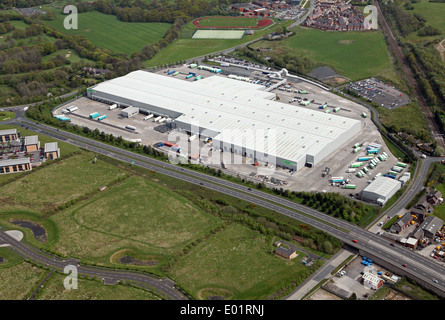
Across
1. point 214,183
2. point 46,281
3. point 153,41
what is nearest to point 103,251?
point 46,281

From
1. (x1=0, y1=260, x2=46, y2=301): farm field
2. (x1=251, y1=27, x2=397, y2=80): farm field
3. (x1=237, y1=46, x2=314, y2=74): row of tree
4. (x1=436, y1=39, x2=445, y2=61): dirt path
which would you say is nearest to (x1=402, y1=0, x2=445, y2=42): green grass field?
(x1=436, y1=39, x2=445, y2=61): dirt path

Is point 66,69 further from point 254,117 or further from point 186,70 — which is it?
point 254,117

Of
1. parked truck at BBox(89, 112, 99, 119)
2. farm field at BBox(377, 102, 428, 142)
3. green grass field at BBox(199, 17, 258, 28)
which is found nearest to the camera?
farm field at BBox(377, 102, 428, 142)

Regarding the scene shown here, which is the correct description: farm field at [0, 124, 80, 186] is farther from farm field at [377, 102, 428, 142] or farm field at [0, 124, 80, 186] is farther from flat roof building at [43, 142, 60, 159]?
A: farm field at [377, 102, 428, 142]

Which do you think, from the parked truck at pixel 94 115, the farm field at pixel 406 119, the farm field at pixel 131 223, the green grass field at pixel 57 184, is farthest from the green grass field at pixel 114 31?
the farm field at pixel 131 223

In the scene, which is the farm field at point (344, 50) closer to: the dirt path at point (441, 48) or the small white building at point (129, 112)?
the dirt path at point (441, 48)

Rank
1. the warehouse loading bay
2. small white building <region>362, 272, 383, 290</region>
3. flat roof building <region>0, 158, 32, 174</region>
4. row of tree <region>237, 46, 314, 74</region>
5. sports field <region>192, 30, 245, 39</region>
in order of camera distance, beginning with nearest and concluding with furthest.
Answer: small white building <region>362, 272, 383, 290</region> < the warehouse loading bay < flat roof building <region>0, 158, 32, 174</region> < row of tree <region>237, 46, 314, 74</region> < sports field <region>192, 30, 245, 39</region>

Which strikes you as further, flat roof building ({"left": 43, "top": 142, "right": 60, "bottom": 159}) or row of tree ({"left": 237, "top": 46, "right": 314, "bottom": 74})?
row of tree ({"left": 237, "top": 46, "right": 314, "bottom": 74})
